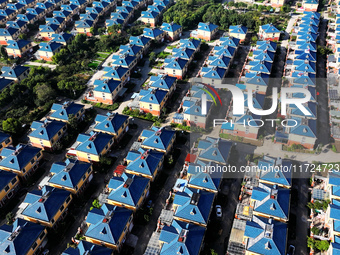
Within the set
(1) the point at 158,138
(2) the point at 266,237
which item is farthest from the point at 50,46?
(2) the point at 266,237

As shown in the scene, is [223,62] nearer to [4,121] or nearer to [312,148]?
[312,148]

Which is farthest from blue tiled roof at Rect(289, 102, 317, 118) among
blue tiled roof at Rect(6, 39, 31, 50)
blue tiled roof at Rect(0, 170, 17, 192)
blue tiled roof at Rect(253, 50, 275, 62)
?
blue tiled roof at Rect(6, 39, 31, 50)

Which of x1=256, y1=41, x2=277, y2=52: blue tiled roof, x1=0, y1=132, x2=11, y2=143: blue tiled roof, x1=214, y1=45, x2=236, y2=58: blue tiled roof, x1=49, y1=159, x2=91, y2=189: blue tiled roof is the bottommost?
x1=0, y1=132, x2=11, y2=143: blue tiled roof

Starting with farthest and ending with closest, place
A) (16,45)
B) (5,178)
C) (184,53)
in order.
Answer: (16,45) < (184,53) < (5,178)

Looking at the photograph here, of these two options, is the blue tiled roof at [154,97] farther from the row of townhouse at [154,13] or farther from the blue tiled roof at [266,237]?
the row of townhouse at [154,13]

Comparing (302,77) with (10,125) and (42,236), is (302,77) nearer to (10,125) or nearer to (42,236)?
(42,236)

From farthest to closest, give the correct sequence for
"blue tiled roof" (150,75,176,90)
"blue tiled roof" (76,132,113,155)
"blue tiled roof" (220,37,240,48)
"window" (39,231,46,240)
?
1. "blue tiled roof" (220,37,240,48)
2. "blue tiled roof" (150,75,176,90)
3. "blue tiled roof" (76,132,113,155)
4. "window" (39,231,46,240)

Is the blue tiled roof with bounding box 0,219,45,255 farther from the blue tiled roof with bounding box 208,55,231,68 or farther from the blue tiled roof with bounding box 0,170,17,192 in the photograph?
the blue tiled roof with bounding box 208,55,231,68
